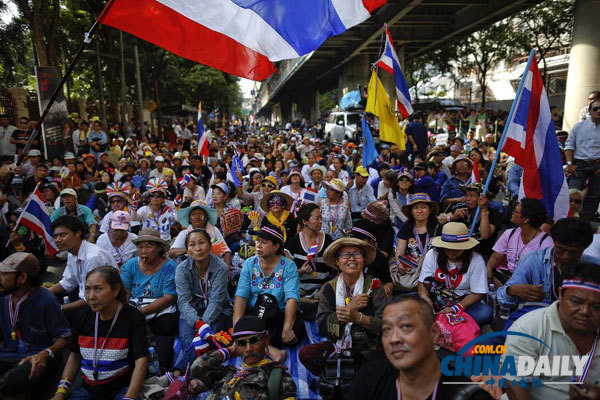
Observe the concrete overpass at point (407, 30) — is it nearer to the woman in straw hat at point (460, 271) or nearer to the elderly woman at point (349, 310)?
the woman in straw hat at point (460, 271)

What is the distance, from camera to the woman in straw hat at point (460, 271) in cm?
387

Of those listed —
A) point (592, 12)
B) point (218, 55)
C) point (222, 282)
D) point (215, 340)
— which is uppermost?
point (592, 12)

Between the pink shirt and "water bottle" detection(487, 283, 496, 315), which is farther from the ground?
the pink shirt

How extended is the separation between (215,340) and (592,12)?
13166mm

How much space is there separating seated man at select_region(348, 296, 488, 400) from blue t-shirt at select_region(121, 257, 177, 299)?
9.36 ft

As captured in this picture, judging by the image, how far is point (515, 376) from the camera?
244cm

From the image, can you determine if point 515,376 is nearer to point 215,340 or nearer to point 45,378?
point 215,340

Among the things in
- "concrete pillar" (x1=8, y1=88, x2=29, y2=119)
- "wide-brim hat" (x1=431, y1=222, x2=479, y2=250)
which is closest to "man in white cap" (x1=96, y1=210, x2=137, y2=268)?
"wide-brim hat" (x1=431, y1=222, x2=479, y2=250)

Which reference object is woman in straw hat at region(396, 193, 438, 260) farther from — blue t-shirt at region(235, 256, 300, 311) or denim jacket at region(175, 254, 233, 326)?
denim jacket at region(175, 254, 233, 326)

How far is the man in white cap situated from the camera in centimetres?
514

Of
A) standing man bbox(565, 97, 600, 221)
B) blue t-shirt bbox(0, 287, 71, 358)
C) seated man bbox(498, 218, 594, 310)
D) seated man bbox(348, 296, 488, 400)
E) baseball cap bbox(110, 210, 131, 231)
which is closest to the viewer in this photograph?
seated man bbox(348, 296, 488, 400)

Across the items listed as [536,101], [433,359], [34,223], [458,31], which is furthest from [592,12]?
[34,223]

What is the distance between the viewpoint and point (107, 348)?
3.16m

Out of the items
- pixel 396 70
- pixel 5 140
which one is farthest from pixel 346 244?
pixel 5 140
